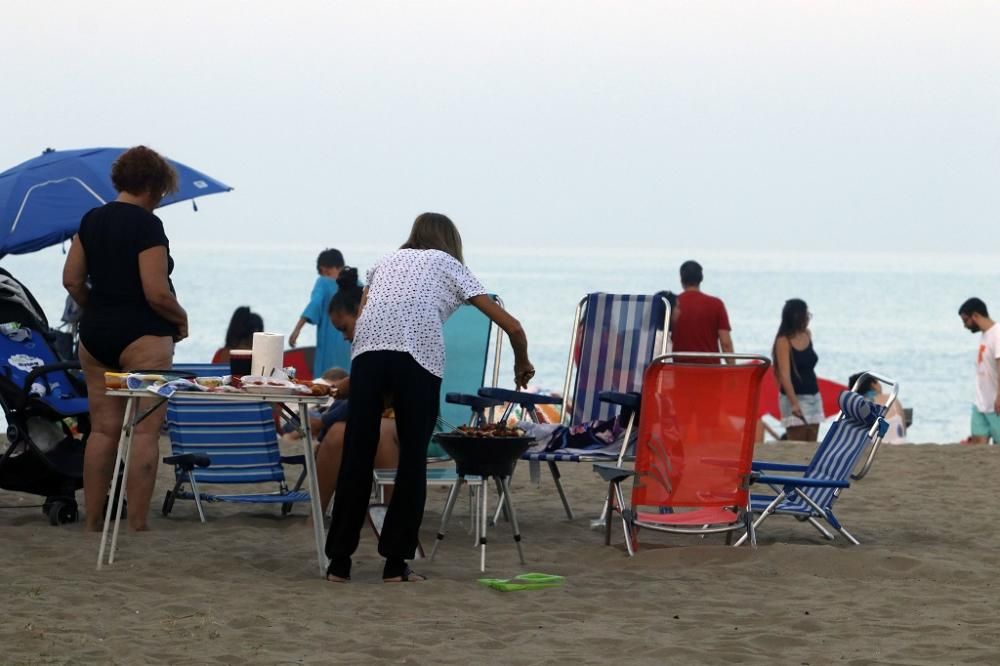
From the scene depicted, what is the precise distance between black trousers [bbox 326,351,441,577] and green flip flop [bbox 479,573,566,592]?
30 cm

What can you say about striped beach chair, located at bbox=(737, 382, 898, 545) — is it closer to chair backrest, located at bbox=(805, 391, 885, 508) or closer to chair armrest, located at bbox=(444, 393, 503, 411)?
chair backrest, located at bbox=(805, 391, 885, 508)

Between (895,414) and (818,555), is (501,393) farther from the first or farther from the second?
(895,414)

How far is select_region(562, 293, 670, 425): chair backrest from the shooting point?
709 centimetres

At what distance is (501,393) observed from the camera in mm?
6562

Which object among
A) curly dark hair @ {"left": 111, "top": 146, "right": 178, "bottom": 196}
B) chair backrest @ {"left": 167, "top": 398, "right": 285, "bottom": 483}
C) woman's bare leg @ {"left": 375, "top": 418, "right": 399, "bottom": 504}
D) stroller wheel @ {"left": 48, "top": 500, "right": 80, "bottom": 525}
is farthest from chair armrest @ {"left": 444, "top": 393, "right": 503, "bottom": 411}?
stroller wheel @ {"left": 48, "top": 500, "right": 80, "bottom": 525}

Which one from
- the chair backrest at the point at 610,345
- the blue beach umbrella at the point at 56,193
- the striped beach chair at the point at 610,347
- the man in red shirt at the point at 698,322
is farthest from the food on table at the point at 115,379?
the man in red shirt at the point at 698,322

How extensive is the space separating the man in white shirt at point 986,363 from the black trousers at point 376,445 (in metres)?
6.36

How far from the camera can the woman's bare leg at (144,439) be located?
18.4 ft

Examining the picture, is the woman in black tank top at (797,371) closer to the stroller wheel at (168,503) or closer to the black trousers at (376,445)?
the stroller wheel at (168,503)

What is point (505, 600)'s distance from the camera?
4.82 meters

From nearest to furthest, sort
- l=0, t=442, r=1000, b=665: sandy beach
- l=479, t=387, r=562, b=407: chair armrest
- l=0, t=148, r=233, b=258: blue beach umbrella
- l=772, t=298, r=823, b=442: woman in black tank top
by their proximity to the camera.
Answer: l=0, t=442, r=1000, b=665: sandy beach
l=479, t=387, r=562, b=407: chair armrest
l=0, t=148, r=233, b=258: blue beach umbrella
l=772, t=298, r=823, b=442: woman in black tank top

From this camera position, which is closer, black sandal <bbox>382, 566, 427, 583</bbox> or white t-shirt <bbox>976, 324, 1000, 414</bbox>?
black sandal <bbox>382, 566, 427, 583</bbox>

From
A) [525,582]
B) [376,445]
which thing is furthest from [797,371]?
[376,445]

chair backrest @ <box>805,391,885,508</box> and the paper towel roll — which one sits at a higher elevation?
the paper towel roll
